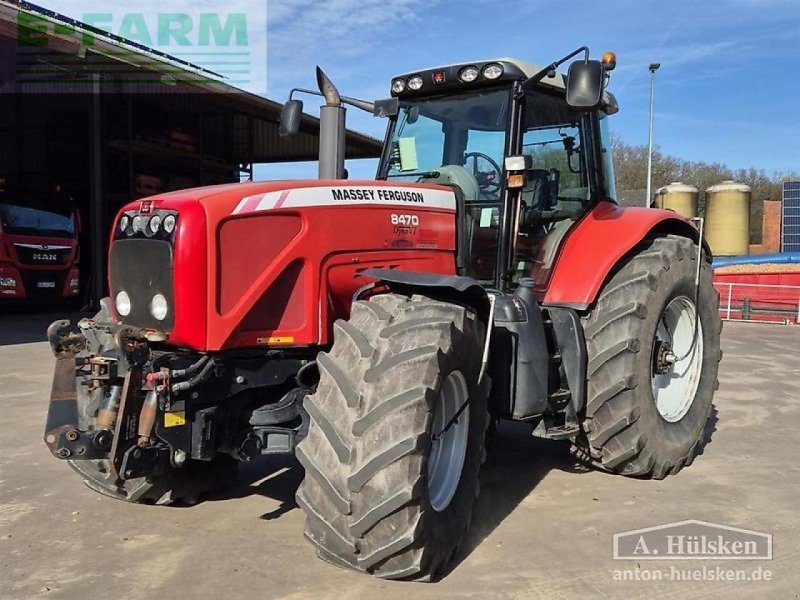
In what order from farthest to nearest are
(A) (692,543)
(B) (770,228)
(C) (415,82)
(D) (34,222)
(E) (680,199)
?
1. (B) (770,228)
2. (E) (680,199)
3. (D) (34,222)
4. (C) (415,82)
5. (A) (692,543)

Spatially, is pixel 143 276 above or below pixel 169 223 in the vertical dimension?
below

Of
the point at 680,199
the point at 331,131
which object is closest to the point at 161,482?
the point at 331,131

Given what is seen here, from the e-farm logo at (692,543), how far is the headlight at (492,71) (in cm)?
255

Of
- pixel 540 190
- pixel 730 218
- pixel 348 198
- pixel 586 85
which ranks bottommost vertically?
pixel 348 198

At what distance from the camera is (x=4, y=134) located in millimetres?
19719

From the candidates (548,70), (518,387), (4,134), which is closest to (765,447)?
(518,387)

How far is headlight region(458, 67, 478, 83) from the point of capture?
13.7 feet

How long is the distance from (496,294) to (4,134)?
19.9 m

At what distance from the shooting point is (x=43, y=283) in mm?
14211

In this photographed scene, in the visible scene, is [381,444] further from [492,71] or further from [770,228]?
[770,228]

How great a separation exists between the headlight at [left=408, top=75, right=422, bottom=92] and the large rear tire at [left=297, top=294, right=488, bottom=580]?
6.03ft

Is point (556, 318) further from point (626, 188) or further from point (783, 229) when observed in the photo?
point (626, 188)

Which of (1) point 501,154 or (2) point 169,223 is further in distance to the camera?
(1) point 501,154

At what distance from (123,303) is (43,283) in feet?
40.2
